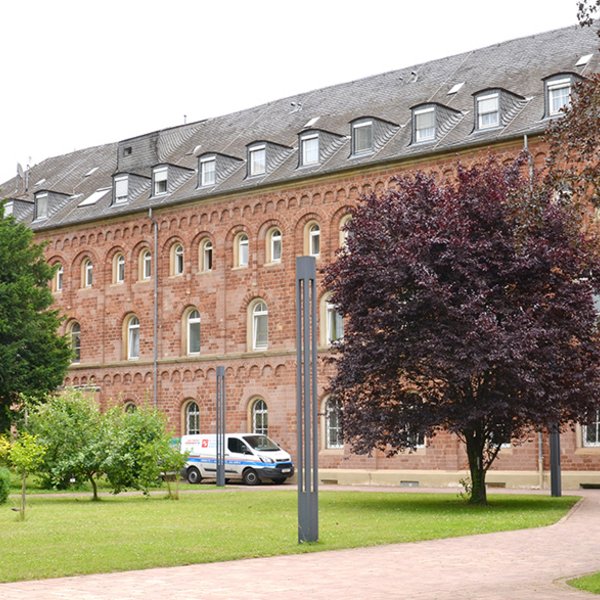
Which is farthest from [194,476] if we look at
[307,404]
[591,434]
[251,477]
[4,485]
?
[307,404]

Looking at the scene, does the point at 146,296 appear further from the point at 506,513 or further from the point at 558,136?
the point at 558,136

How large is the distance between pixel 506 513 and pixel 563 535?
482 centimetres

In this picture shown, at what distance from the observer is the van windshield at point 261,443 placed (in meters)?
37.4

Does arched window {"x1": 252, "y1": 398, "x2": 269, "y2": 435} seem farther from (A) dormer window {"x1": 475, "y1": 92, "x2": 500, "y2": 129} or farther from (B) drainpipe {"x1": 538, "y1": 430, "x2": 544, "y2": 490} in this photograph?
(A) dormer window {"x1": 475, "y1": 92, "x2": 500, "y2": 129}

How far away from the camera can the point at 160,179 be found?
45438 millimetres

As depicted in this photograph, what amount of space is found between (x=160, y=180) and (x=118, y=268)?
4077mm

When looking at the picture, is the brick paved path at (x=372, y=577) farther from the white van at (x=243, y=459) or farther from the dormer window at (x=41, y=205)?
the dormer window at (x=41, y=205)

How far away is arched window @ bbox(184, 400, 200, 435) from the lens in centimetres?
4278

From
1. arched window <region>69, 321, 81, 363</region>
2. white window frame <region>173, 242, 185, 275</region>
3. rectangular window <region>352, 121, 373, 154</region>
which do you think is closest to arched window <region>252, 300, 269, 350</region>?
white window frame <region>173, 242, 185, 275</region>

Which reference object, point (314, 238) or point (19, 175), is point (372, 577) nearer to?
point (314, 238)

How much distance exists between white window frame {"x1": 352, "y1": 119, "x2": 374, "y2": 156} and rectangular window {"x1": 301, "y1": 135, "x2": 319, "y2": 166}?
163cm

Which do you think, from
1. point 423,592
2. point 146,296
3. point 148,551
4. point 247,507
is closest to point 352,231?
point 247,507

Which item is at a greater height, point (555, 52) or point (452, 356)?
point (555, 52)

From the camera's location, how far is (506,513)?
71.3ft
